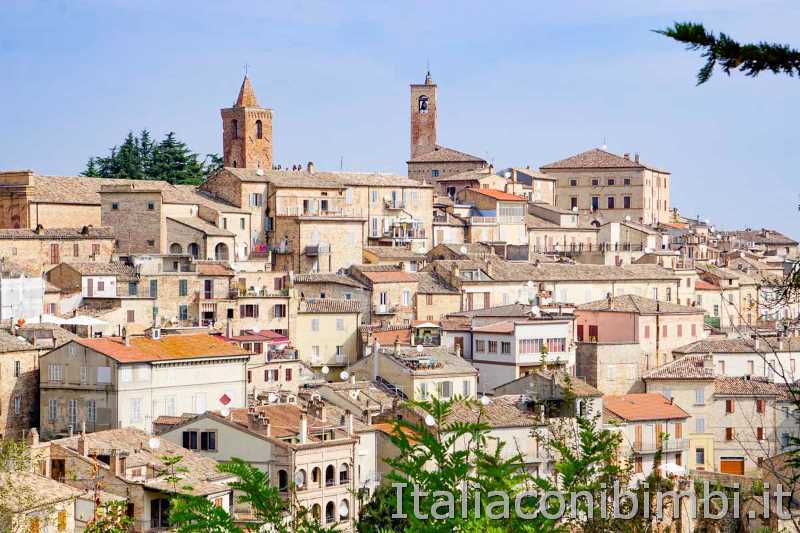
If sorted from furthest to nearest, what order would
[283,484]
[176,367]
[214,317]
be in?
[214,317] → [176,367] → [283,484]

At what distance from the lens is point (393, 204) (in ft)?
204

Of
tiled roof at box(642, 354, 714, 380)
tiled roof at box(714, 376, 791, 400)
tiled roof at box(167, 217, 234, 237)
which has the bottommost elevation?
tiled roof at box(714, 376, 791, 400)

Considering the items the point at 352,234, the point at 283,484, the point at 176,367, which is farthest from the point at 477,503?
the point at 352,234

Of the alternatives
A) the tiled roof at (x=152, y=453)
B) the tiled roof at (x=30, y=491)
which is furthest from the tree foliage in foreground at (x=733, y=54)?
the tiled roof at (x=152, y=453)

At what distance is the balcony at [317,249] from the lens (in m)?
55.8

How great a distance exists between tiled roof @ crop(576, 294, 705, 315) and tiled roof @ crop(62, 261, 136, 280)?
47.2 ft

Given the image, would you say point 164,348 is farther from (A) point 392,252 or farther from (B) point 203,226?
(A) point 392,252

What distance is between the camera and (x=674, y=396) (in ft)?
152

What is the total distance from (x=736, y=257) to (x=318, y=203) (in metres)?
22.7

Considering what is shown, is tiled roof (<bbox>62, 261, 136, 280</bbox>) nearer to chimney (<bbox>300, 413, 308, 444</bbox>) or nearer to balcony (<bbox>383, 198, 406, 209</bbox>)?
chimney (<bbox>300, 413, 308, 444</bbox>)

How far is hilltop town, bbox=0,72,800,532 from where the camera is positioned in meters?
36.8

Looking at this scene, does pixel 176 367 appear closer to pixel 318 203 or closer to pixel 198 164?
pixel 318 203

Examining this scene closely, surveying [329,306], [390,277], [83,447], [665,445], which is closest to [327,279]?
[390,277]

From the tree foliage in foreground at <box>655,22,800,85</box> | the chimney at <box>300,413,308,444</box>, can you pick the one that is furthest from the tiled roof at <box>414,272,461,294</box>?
the tree foliage in foreground at <box>655,22,800,85</box>
